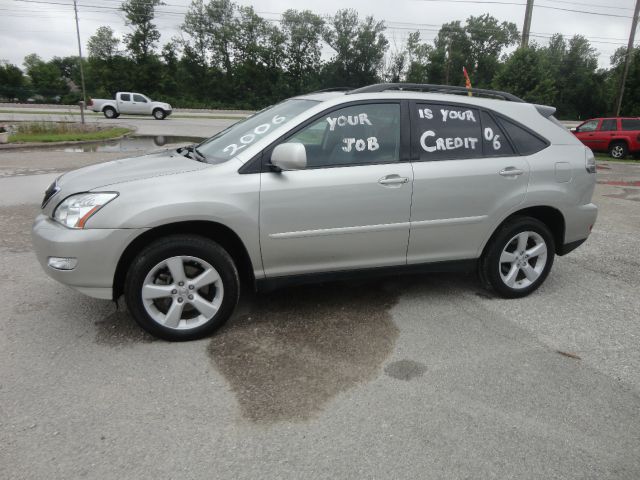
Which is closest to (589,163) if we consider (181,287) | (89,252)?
(181,287)

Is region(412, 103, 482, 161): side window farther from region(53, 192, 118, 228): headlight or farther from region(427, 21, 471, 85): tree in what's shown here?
region(427, 21, 471, 85): tree

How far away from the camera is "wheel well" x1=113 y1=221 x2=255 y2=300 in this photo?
10.8ft

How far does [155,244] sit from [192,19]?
72.5 metres

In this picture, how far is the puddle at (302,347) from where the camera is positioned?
2844 mm

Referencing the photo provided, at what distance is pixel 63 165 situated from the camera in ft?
37.9

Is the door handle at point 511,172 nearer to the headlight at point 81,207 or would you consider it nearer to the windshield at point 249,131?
the windshield at point 249,131

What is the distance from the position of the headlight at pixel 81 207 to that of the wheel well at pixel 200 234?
317mm

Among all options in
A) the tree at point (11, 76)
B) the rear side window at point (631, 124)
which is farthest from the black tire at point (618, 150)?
the tree at point (11, 76)

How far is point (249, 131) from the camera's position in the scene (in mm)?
3914

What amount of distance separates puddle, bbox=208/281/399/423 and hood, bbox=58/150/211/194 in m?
1.24

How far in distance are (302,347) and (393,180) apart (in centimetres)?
140

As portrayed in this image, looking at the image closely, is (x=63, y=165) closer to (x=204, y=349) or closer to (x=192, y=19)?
(x=204, y=349)

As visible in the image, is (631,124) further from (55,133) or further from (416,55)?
(416,55)

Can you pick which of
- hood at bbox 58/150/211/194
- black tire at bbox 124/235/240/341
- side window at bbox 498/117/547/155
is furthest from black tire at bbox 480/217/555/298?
hood at bbox 58/150/211/194
